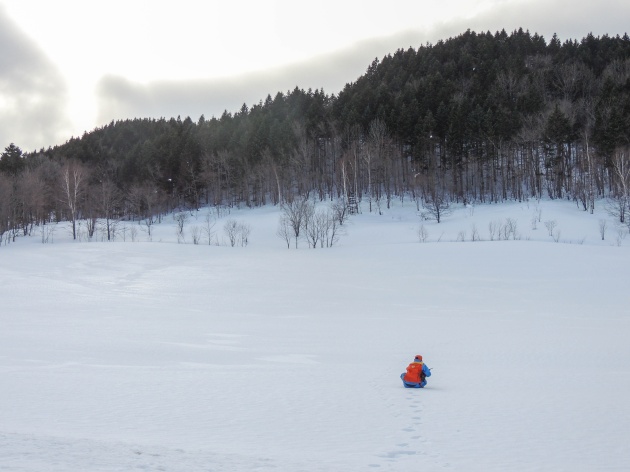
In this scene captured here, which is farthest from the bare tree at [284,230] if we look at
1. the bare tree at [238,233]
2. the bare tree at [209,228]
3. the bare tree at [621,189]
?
the bare tree at [621,189]

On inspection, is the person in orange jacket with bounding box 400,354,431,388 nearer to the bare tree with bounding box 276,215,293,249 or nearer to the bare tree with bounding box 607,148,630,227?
the bare tree with bounding box 276,215,293,249

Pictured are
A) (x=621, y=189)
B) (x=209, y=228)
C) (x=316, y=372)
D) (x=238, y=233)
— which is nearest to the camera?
(x=316, y=372)

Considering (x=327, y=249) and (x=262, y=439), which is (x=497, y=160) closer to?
(x=327, y=249)

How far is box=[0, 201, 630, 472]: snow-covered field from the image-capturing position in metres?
5.90

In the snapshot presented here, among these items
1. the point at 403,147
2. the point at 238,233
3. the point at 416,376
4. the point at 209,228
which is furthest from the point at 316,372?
the point at 403,147

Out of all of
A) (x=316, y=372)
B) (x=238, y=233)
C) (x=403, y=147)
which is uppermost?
(x=403, y=147)

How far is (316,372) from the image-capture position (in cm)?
1113

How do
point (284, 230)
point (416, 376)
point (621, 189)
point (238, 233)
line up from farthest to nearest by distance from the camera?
point (238, 233)
point (284, 230)
point (621, 189)
point (416, 376)

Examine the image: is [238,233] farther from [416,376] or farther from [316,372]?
[416,376]

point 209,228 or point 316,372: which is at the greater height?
point 209,228

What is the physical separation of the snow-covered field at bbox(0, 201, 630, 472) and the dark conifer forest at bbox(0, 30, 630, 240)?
3601 cm

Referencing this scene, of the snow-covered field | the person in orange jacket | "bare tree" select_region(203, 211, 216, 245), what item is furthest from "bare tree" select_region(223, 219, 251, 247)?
the person in orange jacket

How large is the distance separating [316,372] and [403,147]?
78.4 m

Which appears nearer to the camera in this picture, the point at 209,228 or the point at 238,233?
the point at 238,233
